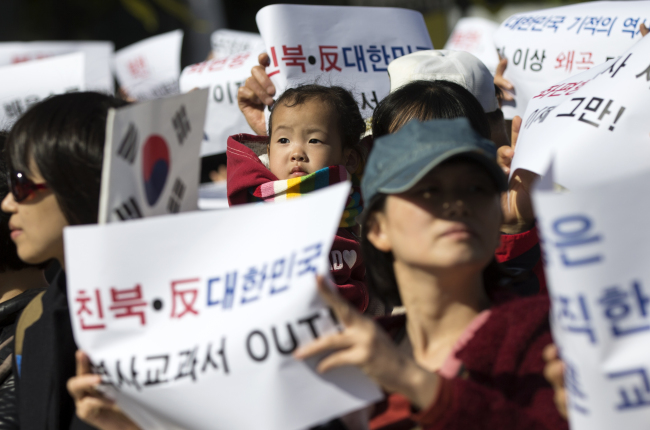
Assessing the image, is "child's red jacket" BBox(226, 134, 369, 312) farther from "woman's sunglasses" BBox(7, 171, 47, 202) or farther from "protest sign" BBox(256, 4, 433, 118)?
"woman's sunglasses" BBox(7, 171, 47, 202)

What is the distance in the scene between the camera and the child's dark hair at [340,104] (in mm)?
3018

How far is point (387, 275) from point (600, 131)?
82cm

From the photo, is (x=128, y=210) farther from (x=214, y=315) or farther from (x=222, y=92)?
(x=222, y=92)

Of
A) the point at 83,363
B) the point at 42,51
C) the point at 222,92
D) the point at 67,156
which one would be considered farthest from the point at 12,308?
the point at 42,51

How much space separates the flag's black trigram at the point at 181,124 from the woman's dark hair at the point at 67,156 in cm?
31

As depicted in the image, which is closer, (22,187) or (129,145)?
(129,145)

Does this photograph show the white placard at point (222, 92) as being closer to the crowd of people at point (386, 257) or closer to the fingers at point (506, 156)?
the crowd of people at point (386, 257)

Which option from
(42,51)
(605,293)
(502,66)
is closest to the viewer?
(605,293)

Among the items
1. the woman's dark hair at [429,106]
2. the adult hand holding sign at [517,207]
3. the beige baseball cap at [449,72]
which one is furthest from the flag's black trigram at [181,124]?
the beige baseball cap at [449,72]

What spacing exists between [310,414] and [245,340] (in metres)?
0.21

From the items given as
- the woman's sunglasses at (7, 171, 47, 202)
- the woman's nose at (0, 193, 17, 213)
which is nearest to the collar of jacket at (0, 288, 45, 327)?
the woman's nose at (0, 193, 17, 213)

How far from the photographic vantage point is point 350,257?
2.95m

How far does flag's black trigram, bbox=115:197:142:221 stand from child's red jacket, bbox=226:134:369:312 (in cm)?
109

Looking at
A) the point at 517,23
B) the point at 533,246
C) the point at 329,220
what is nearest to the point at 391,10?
the point at 517,23
